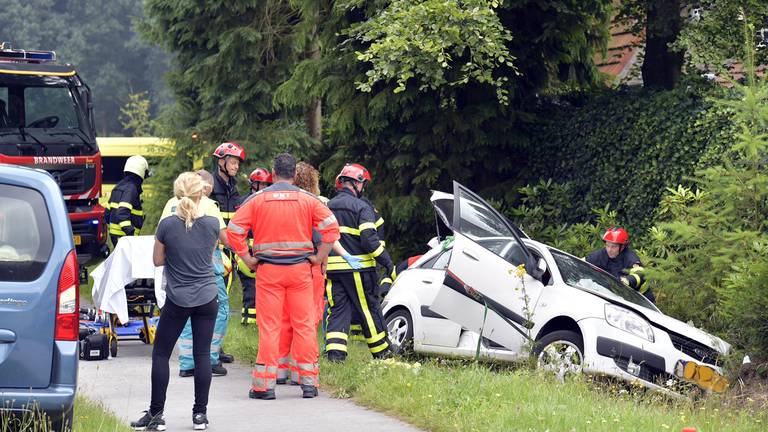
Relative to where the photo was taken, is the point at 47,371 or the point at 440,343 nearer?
the point at 47,371

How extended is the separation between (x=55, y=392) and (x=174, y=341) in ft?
4.22

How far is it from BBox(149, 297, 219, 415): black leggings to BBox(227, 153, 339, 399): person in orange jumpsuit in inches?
38.7

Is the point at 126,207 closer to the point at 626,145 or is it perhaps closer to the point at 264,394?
the point at 264,394

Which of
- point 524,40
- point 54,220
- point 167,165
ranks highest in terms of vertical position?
point 524,40

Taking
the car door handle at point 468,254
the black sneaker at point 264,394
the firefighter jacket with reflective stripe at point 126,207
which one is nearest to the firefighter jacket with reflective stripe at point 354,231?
the car door handle at point 468,254

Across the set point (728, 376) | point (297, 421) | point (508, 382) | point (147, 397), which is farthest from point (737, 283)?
point (147, 397)

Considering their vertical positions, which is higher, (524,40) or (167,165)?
(524,40)

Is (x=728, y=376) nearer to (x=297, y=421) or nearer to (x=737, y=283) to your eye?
(x=737, y=283)

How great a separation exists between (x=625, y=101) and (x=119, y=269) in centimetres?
664

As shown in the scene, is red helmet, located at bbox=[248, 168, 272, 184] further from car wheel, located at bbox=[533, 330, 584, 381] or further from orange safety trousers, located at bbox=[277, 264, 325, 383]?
car wheel, located at bbox=[533, 330, 584, 381]

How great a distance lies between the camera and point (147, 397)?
9.30m

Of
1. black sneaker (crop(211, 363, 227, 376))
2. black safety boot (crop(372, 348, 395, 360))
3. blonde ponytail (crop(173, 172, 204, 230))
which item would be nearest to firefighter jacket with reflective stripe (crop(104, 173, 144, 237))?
black sneaker (crop(211, 363, 227, 376))

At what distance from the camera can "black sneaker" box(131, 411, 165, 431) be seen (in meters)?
7.85

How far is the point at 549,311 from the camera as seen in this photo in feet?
33.3
